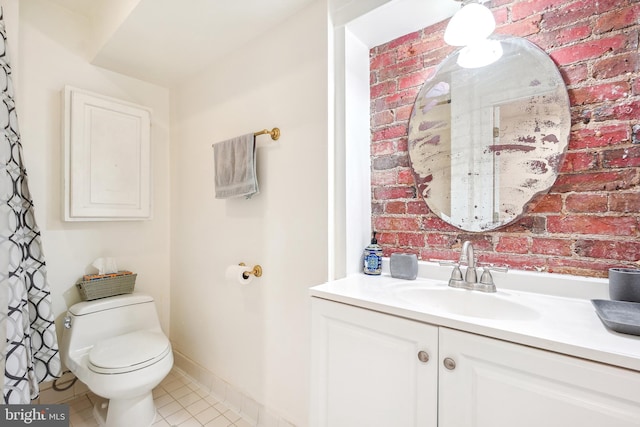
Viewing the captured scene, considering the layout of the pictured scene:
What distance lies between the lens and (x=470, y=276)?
111 centimetres

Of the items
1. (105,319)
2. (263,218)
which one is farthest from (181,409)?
(263,218)

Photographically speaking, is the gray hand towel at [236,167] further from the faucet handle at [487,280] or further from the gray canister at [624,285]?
the gray canister at [624,285]

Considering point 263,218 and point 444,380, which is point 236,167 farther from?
point 444,380

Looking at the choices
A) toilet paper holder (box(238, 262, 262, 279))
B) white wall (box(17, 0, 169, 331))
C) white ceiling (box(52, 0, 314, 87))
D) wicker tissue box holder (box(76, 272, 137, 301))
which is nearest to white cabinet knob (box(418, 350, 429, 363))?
toilet paper holder (box(238, 262, 262, 279))

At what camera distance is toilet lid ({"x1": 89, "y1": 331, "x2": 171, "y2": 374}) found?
1444 millimetres

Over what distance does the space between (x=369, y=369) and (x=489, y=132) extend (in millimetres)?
1017

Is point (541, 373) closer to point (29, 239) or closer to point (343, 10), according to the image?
point (343, 10)

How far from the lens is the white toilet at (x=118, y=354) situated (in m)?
1.44

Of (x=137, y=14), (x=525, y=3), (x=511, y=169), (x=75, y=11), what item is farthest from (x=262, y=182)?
(x=75, y=11)

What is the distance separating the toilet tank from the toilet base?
0.39 meters

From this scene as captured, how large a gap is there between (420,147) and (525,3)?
637mm

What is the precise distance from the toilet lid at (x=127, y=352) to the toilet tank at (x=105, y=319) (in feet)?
0.31

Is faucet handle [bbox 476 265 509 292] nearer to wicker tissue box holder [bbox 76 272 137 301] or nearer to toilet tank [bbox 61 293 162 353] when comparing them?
toilet tank [bbox 61 293 162 353]

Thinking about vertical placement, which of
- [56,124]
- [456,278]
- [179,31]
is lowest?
[456,278]
